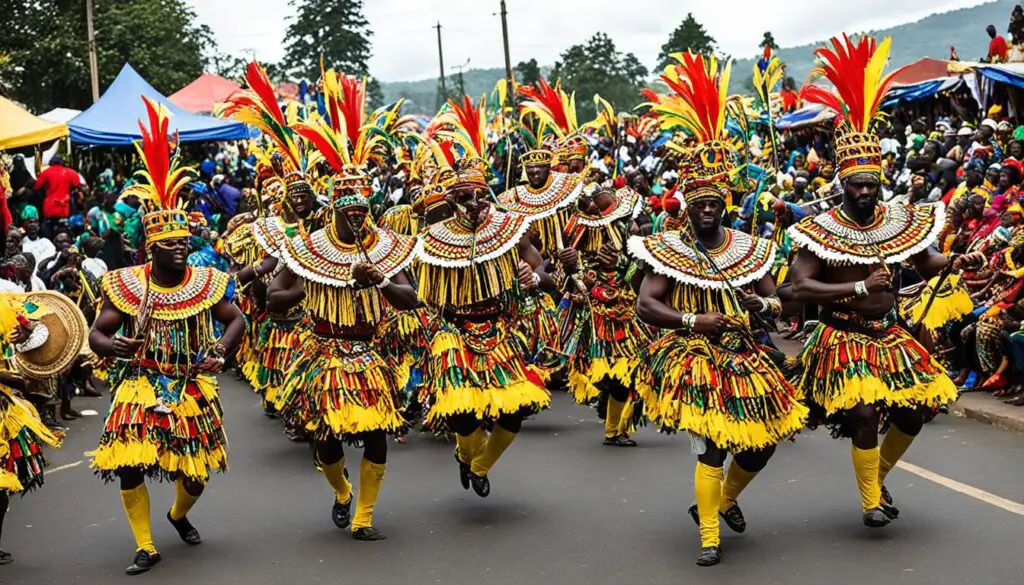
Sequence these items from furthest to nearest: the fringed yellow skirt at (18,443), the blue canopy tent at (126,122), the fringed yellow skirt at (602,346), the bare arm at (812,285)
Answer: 1. the blue canopy tent at (126,122)
2. the fringed yellow skirt at (602,346)
3. the bare arm at (812,285)
4. the fringed yellow skirt at (18,443)

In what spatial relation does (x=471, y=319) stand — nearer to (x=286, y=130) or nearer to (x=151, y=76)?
(x=286, y=130)

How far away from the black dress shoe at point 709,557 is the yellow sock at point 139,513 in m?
2.95

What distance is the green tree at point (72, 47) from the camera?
39594 mm

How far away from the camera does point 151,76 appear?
43.4 m

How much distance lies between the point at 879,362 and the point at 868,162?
1077 millimetres

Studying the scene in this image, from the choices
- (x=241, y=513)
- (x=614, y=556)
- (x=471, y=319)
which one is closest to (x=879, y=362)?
(x=614, y=556)

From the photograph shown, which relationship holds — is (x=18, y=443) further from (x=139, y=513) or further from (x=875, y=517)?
(x=875, y=517)

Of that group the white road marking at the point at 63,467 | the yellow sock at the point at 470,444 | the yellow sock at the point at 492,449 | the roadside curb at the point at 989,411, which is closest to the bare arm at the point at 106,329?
the yellow sock at the point at 470,444

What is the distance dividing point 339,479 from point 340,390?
637 mm

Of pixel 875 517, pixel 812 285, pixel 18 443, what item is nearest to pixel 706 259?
pixel 812 285

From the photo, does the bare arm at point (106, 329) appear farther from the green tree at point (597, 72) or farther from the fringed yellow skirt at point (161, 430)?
the green tree at point (597, 72)

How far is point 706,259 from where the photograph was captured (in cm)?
677

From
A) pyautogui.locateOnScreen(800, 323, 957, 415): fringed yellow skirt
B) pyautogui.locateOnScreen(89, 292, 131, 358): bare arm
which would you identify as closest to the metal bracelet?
pyautogui.locateOnScreen(800, 323, 957, 415): fringed yellow skirt

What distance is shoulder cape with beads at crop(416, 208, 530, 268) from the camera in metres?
7.77
